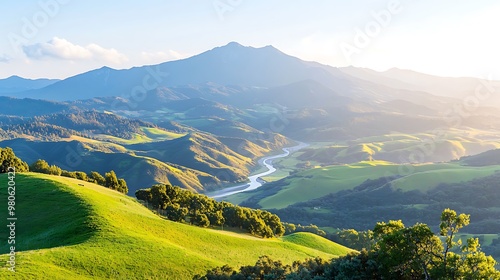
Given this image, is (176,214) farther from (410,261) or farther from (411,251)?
(411,251)

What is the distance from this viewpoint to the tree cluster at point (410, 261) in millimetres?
30469

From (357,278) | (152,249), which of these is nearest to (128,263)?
(152,249)

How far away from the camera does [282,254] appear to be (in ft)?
252

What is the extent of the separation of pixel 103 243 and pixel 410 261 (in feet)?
132

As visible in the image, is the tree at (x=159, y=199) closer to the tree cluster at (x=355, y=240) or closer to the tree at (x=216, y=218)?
the tree at (x=216, y=218)

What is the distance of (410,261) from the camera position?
111ft

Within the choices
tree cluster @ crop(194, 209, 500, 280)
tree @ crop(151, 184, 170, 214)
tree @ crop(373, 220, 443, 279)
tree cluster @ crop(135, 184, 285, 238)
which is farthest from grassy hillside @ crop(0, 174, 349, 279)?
tree @ crop(373, 220, 443, 279)

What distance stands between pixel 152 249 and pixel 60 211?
2050cm

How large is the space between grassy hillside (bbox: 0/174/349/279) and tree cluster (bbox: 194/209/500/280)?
17351 mm

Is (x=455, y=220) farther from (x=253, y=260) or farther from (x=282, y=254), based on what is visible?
(x=282, y=254)

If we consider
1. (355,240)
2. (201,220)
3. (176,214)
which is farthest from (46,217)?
(355,240)

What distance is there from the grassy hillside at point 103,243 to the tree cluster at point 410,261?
A: 683 inches

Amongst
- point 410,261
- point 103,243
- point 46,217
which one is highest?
point 410,261

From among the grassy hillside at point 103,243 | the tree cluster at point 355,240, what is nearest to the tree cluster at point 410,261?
the grassy hillside at point 103,243
